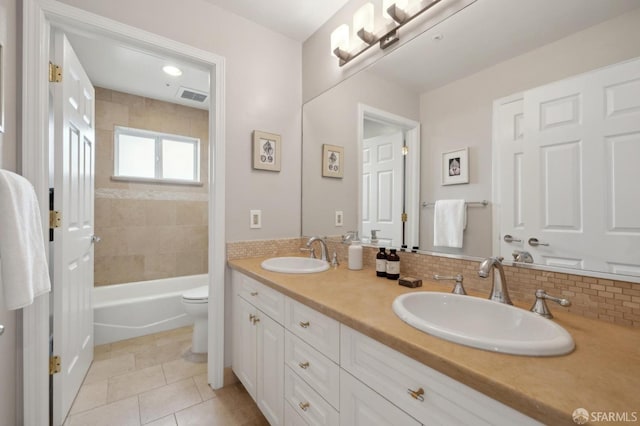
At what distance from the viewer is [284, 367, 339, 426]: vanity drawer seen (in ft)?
3.10

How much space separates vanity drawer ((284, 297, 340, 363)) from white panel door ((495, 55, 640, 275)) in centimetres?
70

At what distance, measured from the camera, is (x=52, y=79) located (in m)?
1.37

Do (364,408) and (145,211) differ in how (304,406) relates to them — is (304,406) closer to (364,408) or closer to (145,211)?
(364,408)

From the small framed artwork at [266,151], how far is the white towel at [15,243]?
3.71ft

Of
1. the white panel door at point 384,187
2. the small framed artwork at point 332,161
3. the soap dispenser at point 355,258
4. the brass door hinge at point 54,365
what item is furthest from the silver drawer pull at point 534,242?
the brass door hinge at point 54,365

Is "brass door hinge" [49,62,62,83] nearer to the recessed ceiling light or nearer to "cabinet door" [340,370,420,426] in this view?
the recessed ceiling light

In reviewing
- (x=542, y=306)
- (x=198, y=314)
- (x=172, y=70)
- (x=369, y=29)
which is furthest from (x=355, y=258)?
(x=172, y=70)

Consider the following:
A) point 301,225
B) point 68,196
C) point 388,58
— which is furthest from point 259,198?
point 388,58

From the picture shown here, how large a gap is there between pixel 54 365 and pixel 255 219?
126 centimetres

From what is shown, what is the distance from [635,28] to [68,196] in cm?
237

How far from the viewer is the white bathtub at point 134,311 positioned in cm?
239

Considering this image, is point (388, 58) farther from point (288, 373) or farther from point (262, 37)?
point (288, 373)

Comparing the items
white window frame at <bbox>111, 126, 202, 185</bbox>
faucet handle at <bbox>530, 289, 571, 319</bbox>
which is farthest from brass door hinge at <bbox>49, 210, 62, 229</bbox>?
faucet handle at <bbox>530, 289, 571, 319</bbox>

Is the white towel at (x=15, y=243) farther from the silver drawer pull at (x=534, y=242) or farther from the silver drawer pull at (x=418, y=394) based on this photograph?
the silver drawer pull at (x=534, y=242)
